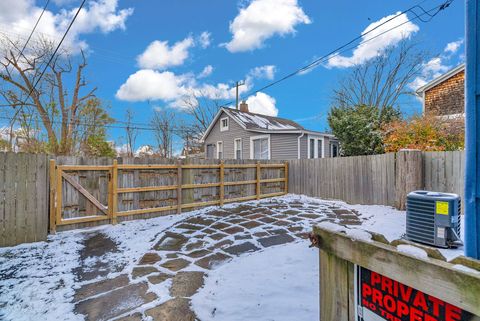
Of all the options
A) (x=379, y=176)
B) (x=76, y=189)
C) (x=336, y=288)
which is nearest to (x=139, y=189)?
(x=76, y=189)

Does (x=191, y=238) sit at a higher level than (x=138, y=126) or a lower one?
lower

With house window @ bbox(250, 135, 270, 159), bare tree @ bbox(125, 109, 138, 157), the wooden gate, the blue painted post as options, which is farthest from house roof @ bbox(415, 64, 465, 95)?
bare tree @ bbox(125, 109, 138, 157)

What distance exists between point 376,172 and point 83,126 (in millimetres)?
15778

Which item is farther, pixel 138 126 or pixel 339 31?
pixel 138 126

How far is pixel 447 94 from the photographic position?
11.0 meters

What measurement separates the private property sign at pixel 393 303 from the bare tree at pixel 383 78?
2015 centimetres

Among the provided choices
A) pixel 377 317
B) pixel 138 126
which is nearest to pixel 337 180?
pixel 377 317

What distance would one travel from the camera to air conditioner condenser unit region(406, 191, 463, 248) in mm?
3826

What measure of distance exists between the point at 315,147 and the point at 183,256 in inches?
457

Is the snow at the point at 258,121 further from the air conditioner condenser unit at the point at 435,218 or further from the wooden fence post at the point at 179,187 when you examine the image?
the air conditioner condenser unit at the point at 435,218

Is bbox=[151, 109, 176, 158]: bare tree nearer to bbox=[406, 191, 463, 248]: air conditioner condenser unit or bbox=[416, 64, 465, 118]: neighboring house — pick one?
bbox=[416, 64, 465, 118]: neighboring house

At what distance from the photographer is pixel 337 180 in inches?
335

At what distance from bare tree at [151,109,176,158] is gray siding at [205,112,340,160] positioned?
6269mm

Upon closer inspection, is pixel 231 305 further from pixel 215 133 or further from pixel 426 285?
pixel 215 133
